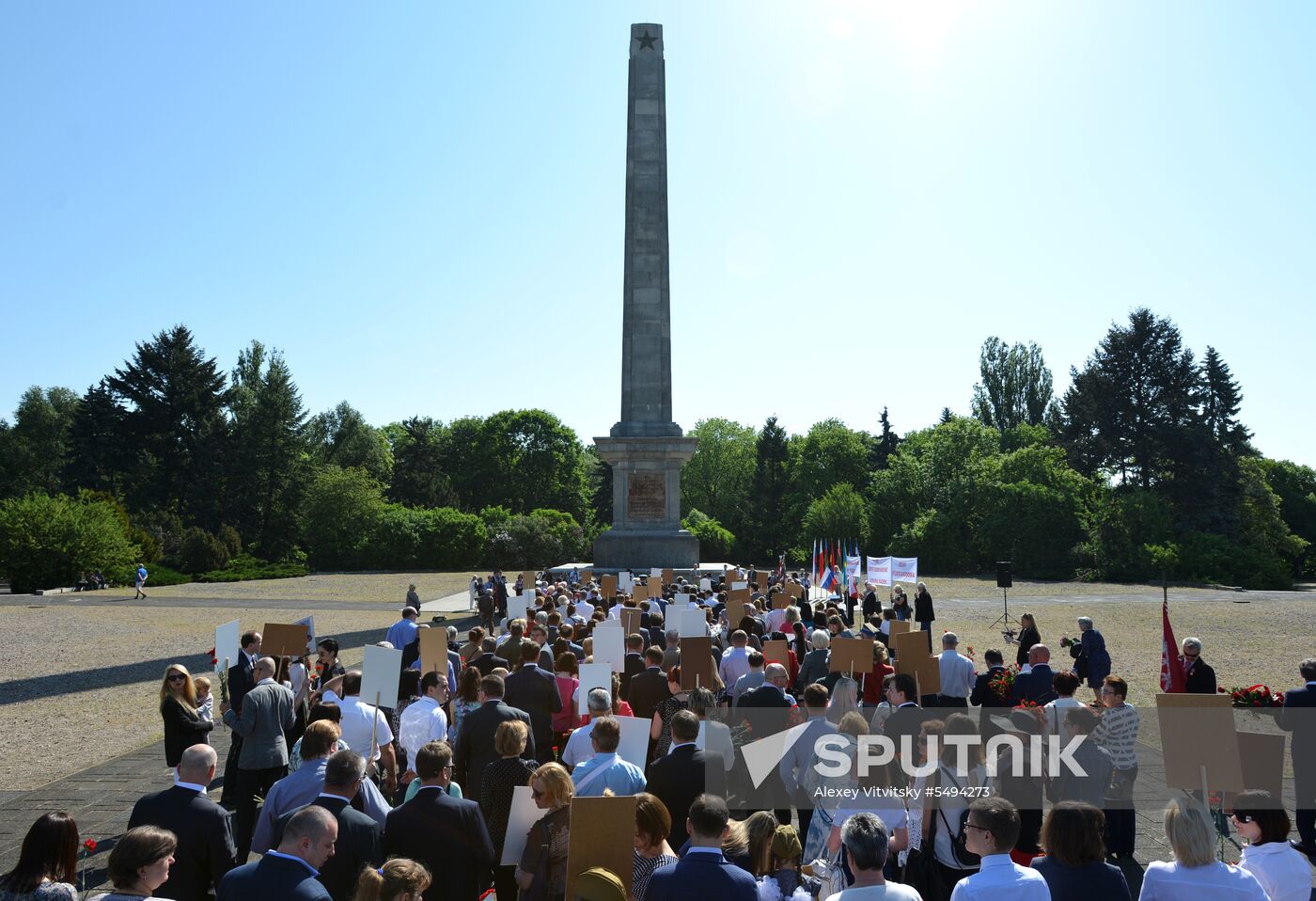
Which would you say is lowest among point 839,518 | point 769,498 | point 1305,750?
point 1305,750

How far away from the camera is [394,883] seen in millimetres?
3639

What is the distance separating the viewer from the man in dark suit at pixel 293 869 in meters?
3.87

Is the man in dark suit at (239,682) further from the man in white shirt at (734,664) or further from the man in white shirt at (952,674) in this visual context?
the man in white shirt at (952,674)

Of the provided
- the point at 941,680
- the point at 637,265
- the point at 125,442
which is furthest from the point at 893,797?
the point at 125,442

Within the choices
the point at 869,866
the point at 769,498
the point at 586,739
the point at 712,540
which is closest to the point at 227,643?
the point at 586,739

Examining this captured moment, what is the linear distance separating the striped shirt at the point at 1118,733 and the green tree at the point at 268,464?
60842mm

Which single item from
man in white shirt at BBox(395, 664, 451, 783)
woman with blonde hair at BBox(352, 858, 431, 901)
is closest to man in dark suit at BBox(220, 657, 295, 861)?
man in white shirt at BBox(395, 664, 451, 783)

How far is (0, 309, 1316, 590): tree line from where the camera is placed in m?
48.9

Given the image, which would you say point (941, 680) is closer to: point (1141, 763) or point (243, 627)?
point (1141, 763)

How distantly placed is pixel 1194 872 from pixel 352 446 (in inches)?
3217

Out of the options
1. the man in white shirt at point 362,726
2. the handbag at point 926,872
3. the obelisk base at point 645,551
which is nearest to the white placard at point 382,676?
the man in white shirt at point 362,726

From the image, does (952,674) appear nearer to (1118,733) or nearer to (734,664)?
(734,664)

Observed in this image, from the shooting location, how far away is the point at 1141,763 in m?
10.7

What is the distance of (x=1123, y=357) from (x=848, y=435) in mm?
25335
